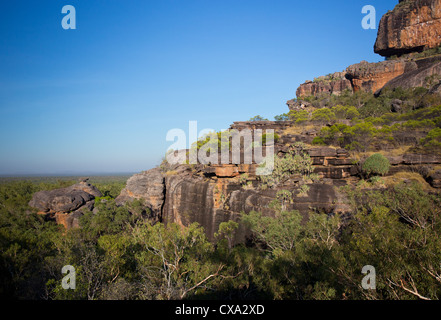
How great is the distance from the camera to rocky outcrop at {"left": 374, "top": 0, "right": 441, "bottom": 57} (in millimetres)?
43031

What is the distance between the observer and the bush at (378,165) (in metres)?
18.6

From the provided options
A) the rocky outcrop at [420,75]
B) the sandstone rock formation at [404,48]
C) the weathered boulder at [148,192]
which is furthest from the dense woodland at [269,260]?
the sandstone rock formation at [404,48]

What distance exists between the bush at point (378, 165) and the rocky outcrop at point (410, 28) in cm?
4146

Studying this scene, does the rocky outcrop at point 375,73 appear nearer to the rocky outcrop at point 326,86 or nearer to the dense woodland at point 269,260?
the rocky outcrop at point 326,86

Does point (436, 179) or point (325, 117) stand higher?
point (325, 117)

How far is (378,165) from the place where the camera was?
61.1 ft

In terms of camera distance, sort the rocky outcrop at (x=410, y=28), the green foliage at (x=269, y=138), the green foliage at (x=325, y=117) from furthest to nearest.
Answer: the rocky outcrop at (x=410, y=28), the green foliage at (x=325, y=117), the green foliage at (x=269, y=138)

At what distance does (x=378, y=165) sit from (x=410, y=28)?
43.6 meters

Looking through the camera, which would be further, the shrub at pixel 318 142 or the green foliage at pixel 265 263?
the shrub at pixel 318 142

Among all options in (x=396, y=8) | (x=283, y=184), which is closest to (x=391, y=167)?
(x=283, y=184)
